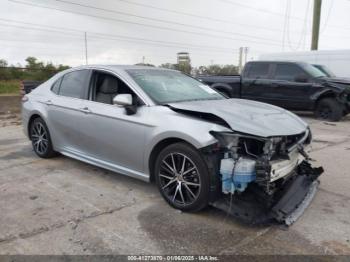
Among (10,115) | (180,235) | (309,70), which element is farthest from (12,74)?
(180,235)

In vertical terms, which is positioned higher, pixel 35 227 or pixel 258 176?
pixel 258 176

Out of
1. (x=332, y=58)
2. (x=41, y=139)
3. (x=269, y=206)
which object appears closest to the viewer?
(x=269, y=206)

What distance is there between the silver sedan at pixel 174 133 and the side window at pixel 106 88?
14mm

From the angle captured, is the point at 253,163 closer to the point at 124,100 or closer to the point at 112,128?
the point at 124,100

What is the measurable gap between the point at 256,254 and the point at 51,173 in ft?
11.0

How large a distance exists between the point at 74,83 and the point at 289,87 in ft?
25.4

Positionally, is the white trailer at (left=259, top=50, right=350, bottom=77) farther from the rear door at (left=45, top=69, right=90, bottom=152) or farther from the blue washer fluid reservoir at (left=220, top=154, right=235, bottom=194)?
the blue washer fluid reservoir at (left=220, top=154, right=235, bottom=194)

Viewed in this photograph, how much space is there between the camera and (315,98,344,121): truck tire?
1052 centimetres

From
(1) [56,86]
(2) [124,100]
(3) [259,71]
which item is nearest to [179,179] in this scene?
(2) [124,100]

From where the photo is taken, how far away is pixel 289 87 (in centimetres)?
1111

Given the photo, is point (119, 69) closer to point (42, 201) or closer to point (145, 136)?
point (145, 136)

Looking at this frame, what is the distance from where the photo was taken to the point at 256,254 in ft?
9.93

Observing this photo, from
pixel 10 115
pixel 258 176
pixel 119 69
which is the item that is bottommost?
pixel 10 115

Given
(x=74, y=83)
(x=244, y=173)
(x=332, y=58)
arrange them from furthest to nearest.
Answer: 1. (x=332, y=58)
2. (x=74, y=83)
3. (x=244, y=173)
